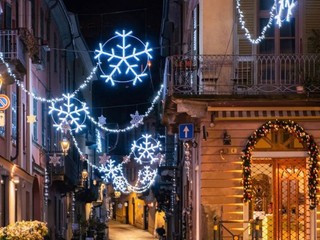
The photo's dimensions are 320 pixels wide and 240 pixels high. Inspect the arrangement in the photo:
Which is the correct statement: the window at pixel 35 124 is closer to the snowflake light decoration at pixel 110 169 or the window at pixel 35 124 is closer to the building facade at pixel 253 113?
the building facade at pixel 253 113

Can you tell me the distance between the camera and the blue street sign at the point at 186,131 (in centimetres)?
2128

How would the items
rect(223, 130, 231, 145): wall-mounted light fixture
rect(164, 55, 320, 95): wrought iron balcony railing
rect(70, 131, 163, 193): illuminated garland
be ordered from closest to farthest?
1. rect(223, 130, 231, 145): wall-mounted light fixture
2. rect(164, 55, 320, 95): wrought iron balcony railing
3. rect(70, 131, 163, 193): illuminated garland

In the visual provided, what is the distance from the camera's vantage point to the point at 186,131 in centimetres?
2131

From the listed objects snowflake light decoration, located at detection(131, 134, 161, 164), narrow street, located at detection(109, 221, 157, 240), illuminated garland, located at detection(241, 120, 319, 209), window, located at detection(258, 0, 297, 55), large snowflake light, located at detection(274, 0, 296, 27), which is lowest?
narrow street, located at detection(109, 221, 157, 240)

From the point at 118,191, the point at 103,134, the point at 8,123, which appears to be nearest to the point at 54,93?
the point at 8,123

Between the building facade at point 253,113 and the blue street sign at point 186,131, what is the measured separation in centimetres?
3

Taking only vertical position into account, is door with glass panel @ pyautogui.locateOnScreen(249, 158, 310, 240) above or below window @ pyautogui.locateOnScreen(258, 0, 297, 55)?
below

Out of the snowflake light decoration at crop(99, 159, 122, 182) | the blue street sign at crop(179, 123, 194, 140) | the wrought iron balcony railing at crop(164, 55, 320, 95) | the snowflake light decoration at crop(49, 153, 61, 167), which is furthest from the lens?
the snowflake light decoration at crop(99, 159, 122, 182)

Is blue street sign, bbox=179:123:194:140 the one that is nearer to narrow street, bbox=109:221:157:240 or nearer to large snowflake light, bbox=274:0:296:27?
large snowflake light, bbox=274:0:296:27

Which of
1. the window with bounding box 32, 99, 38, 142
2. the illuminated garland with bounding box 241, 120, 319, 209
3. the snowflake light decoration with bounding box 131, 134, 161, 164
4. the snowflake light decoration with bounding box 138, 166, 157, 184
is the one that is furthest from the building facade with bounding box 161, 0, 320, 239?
the snowflake light decoration with bounding box 138, 166, 157, 184

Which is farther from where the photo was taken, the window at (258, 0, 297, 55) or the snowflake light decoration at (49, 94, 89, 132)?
the snowflake light decoration at (49, 94, 89, 132)

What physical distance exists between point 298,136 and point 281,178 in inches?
54.5

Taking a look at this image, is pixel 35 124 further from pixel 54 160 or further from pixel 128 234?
pixel 128 234

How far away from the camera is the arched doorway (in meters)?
20.3
